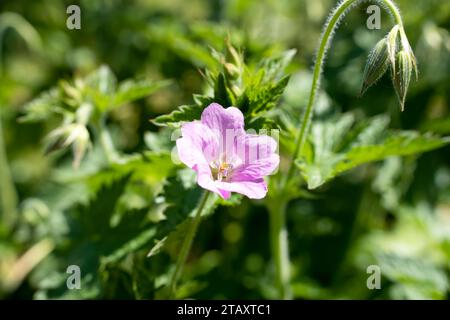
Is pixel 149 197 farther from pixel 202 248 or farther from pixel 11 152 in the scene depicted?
pixel 11 152

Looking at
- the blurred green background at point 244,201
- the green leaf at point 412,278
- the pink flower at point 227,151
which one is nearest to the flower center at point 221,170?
the pink flower at point 227,151

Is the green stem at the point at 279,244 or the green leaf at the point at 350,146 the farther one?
the green stem at the point at 279,244

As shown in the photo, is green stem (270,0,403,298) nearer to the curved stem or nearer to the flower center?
the curved stem

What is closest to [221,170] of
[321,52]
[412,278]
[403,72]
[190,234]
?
[190,234]

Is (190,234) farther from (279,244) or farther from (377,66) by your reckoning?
(377,66)

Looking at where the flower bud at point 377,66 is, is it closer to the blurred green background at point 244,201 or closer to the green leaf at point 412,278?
the blurred green background at point 244,201

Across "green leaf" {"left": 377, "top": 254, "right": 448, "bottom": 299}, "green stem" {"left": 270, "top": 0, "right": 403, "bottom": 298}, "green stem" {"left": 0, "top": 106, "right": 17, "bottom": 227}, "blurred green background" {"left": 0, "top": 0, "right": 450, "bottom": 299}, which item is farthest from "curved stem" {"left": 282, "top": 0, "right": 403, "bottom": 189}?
"green stem" {"left": 0, "top": 106, "right": 17, "bottom": 227}
